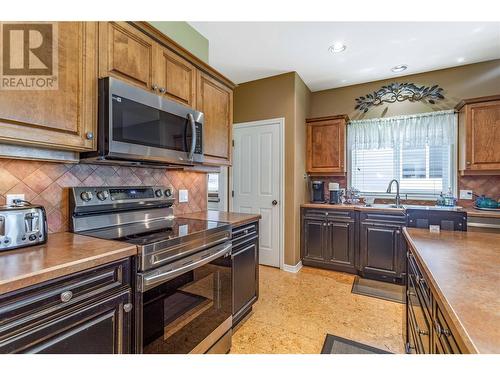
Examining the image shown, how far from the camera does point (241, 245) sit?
6.54 ft

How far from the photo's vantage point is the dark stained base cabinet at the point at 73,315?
0.78m

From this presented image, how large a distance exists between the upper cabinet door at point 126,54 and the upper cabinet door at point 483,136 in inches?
134

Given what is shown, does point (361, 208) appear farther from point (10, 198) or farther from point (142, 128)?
point (10, 198)

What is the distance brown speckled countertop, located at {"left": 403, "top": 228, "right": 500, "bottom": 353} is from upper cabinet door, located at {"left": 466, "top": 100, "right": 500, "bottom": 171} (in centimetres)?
173

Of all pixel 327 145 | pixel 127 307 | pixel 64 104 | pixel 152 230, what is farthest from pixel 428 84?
pixel 127 307

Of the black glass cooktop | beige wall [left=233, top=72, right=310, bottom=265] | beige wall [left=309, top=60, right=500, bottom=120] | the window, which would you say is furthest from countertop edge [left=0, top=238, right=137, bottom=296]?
beige wall [left=309, top=60, right=500, bottom=120]

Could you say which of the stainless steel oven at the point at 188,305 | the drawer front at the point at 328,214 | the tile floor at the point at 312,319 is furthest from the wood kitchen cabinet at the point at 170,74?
the drawer front at the point at 328,214

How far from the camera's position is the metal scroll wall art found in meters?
3.36

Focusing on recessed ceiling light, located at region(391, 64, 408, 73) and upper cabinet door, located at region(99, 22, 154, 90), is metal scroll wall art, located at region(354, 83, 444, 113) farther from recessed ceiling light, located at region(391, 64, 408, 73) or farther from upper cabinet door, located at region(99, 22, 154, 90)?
upper cabinet door, located at region(99, 22, 154, 90)

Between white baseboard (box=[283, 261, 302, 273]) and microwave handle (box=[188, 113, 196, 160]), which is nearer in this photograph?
microwave handle (box=[188, 113, 196, 160])

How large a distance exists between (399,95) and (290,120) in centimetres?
162

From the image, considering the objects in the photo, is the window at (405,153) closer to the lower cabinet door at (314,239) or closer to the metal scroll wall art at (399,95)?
the metal scroll wall art at (399,95)

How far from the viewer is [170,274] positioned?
4.14 feet
